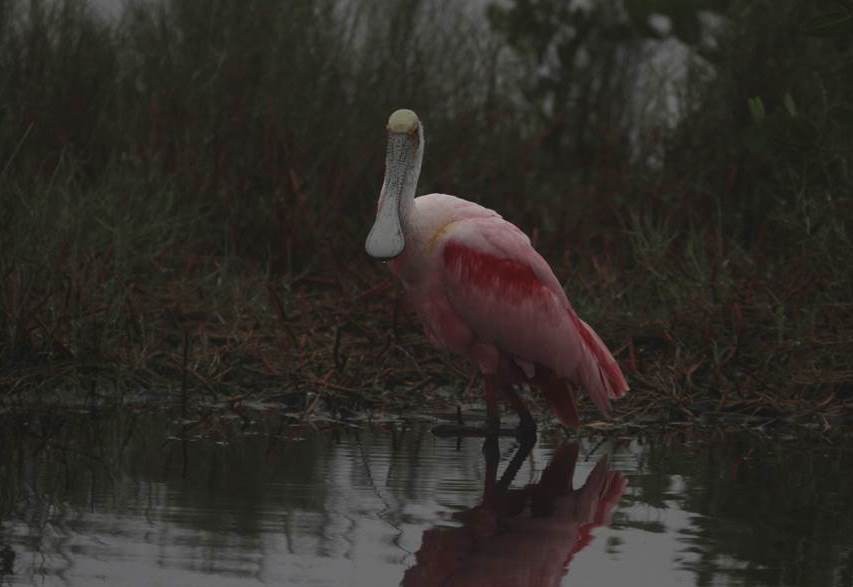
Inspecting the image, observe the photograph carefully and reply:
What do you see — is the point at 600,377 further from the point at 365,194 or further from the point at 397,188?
the point at 365,194

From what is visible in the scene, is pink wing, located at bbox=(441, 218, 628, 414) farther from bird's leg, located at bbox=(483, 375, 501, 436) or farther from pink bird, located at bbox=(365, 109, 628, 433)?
bird's leg, located at bbox=(483, 375, 501, 436)

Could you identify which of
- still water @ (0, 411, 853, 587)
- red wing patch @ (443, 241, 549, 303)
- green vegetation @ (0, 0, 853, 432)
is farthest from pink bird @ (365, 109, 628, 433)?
green vegetation @ (0, 0, 853, 432)

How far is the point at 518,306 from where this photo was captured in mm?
9430

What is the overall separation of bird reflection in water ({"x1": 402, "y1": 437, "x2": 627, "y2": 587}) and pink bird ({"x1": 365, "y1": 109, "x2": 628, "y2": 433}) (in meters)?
0.91

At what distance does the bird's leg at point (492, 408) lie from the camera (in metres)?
9.13

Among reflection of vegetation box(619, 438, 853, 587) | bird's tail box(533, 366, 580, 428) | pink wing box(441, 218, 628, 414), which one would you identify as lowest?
reflection of vegetation box(619, 438, 853, 587)

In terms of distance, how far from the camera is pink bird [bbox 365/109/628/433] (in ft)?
30.2

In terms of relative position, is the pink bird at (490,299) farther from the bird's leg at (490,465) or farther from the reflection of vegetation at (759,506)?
the reflection of vegetation at (759,506)

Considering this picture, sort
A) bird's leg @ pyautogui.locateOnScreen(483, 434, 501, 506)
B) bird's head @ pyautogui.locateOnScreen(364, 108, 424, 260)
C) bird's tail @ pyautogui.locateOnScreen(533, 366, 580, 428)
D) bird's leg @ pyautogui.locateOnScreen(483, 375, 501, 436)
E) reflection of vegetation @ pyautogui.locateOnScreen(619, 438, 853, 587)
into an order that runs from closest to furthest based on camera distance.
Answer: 1. reflection of vegetation @ pyautogui.locateOnScreen(619, 438, 853, 587)
2. bird's leg @ pyautogui.locateOnScreen(483, 434, 501, 506)
3. bird's head @ pyautogui.locateOnScreen(364, 108, 424, 260)
4. bird's leg @ pyautogui.locateOnScreen(483, 375, 501, 436)
5. bird's tail @ pyautogui.locateOnScreen(533, 366, 580, 428)

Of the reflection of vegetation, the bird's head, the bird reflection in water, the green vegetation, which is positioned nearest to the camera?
the bird reflection in water

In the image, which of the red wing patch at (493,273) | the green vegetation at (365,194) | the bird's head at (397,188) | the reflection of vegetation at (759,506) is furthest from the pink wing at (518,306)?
the green vegetation at (365,194)

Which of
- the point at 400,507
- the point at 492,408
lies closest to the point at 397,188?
the point at 492,408

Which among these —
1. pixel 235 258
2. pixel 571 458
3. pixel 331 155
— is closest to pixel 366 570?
pixel 571 458

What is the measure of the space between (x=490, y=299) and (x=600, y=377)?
1.94ft
